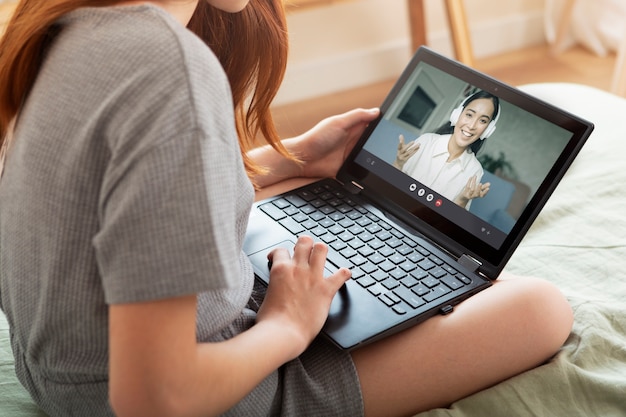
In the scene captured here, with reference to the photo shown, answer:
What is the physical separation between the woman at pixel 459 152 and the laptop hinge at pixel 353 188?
3.3 inches

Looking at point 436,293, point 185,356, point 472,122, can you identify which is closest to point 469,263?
point 436,293

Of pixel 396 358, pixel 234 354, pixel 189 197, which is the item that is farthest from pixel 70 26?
pixel 396 358

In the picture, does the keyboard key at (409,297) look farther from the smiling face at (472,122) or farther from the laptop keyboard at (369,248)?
the smiling face at (472,122)

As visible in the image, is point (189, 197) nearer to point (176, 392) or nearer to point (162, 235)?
point (162, 235)

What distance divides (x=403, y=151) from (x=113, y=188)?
1.92ft

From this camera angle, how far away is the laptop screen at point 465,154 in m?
0.98

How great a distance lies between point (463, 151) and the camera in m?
1.06

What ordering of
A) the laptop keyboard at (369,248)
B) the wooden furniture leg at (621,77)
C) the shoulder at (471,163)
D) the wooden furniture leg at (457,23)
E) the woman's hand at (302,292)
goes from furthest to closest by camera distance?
the wooden furniture leg at (457,23), the wooden furniture leg at (621,77), the shoulder at (471,163), the laptop keyboard at (369,248), the woman's hand at (302,292)

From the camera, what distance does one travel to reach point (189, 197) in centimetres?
62

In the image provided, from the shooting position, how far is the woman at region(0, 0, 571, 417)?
62 centimetres

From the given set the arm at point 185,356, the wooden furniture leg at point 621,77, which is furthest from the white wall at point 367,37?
the arm at point 185,356

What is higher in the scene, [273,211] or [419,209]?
[419,209]

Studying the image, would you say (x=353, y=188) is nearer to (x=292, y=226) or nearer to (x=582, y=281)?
(x=292, y=226)

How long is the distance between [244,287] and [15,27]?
0.35 metres
